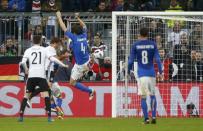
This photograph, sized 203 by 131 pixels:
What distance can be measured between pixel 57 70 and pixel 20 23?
2.92m

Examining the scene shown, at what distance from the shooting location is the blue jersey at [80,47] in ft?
78.7

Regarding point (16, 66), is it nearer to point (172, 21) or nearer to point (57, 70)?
point (57, 70)

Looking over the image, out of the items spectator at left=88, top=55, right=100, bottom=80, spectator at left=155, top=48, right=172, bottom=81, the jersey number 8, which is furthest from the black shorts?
spectator at left=88, top=55, right=100, bottom=80

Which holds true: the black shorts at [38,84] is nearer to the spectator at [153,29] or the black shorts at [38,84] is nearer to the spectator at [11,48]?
the spectator at [153,29]

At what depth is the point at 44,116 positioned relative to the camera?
86.7 feet

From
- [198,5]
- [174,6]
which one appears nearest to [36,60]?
[174,6]

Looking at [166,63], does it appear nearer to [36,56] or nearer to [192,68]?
[192,68]

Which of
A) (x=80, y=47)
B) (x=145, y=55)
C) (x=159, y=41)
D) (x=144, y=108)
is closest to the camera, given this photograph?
(x=144, y=108)

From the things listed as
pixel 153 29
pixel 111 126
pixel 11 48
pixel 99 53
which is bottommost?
pixel 111 126

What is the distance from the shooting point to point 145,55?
A: 2030 cm

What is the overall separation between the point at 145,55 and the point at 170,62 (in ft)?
17.1

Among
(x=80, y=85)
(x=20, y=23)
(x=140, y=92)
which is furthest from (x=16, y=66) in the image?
(x=140, y=92)

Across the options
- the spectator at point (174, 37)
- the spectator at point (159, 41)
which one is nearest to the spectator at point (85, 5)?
the spectator at point (174, 37)

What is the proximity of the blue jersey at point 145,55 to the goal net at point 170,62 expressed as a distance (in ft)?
15.2
